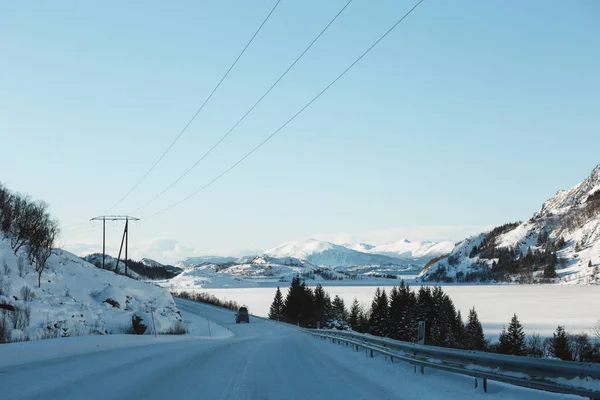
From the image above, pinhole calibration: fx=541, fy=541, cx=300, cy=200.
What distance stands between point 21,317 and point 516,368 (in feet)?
70.1

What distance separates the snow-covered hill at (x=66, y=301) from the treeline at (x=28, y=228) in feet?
4.15

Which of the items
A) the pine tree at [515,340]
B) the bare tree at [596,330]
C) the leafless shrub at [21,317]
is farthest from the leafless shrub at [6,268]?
the bare tree at [596,330]

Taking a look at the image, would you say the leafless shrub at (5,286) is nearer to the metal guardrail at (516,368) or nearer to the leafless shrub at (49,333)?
the leafless shrub at (49,333)

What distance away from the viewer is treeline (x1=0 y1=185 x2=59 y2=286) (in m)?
43.7

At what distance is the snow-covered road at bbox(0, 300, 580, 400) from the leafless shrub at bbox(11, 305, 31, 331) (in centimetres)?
571

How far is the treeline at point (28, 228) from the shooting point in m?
43.7

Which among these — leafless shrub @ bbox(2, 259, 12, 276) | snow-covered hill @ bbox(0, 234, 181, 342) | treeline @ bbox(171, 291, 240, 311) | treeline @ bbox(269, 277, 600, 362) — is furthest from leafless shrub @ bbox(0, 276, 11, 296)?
treeline @ bbox(171, 291, 240, 311)

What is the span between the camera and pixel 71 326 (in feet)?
82.6

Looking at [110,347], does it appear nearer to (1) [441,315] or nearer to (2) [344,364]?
(2) [344,364]

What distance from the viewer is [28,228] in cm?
4962

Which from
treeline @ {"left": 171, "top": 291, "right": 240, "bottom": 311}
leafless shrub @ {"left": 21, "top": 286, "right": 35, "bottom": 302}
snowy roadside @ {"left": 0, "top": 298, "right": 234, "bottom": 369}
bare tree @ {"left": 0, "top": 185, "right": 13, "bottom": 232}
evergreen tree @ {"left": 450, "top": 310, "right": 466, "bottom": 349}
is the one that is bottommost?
evergreen tree @ {"left": 450, "top": 310, "right": 466, "bottom": 349}

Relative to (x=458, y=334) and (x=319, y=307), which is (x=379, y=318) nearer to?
(x=458, y=334)

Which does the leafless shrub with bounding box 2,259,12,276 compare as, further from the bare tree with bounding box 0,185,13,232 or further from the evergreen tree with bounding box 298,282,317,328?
the evergreen tree with bounding box 298,282,317,328

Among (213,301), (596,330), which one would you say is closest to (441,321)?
(596,330)
